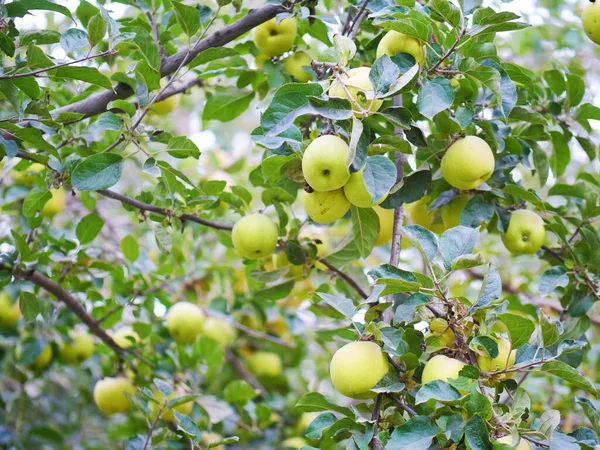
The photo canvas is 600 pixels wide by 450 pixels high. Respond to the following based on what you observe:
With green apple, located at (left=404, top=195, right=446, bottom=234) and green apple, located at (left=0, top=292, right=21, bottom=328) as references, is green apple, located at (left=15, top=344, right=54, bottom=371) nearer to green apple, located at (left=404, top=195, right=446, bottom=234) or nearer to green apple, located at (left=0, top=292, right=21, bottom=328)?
green apple, located at (left=0, top=292, right=21, bottom=328)

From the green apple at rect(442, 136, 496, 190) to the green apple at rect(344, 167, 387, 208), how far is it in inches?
10.2

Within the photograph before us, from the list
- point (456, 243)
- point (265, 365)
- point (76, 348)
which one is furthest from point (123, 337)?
point (456, 243)

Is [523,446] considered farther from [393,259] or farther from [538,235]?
[538,235]

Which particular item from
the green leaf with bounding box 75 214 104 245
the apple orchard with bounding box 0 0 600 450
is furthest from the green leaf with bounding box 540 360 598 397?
the green leaf with bounding box 75 214 104 245

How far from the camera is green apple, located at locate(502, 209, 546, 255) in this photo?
5.32 ft

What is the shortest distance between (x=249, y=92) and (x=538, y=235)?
3.16 ft

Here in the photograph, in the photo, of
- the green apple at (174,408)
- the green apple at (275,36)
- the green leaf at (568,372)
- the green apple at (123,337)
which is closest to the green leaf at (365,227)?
the green leaf at (568,372)

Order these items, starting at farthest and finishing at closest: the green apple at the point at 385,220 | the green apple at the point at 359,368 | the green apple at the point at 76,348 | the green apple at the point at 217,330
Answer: the green apple at the point at 217,330
the green apple at the point at 76,348
the green apple at the point at 385,220
the green apple at the point at 359,368

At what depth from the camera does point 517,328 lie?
1.23 metres

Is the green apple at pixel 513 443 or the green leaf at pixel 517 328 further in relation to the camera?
the green leaf at pixel 517 328

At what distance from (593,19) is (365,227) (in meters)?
0.78

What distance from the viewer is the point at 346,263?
178cm

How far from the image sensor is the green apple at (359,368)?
3.94 ft

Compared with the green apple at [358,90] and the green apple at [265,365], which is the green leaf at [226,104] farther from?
the green apple at [265,365]
